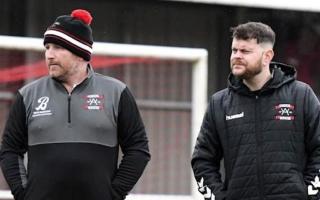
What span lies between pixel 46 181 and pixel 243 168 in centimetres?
101

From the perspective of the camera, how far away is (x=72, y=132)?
5098mm

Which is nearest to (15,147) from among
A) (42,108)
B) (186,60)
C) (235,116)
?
(42,108)

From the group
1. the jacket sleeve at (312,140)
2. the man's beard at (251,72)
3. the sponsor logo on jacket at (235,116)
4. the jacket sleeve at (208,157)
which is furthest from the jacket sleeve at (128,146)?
the jacket sleeve at (312,140)

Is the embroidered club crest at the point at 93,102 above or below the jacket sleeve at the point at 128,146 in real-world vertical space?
above

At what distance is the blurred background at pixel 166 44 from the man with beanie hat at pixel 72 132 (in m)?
2.18

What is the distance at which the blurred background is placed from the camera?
766 centimetres

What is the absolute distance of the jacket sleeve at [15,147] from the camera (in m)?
5.20

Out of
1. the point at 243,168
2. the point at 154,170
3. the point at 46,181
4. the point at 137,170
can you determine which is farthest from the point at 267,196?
the point at 154,170

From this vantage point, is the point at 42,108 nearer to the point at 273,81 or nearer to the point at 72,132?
the point at 72,132

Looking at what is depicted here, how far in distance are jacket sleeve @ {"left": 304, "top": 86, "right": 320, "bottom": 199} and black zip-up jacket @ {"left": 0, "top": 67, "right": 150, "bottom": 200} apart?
853mm

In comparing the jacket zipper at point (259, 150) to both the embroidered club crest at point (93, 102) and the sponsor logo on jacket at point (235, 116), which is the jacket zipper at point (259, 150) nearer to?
the sponsor logo on jacket at point (235, 116)

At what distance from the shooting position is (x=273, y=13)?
8.80m

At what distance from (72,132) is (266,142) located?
100 cm

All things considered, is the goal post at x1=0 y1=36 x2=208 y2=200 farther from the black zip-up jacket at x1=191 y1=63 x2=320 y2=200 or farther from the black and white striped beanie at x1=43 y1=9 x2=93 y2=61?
the black zip-up jacket at x1=191 y1=63 x2=320 y2=200
